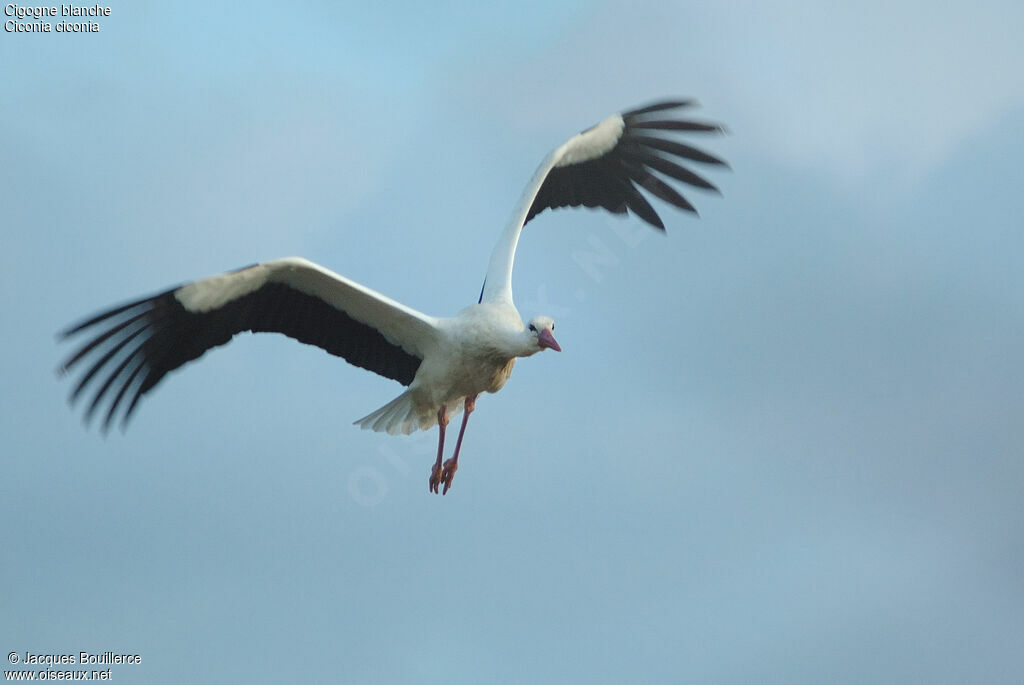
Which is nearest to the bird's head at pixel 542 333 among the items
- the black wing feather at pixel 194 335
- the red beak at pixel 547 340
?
the red beak at pixel 547 340

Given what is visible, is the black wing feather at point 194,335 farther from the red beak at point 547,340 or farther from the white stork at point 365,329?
the red beak at point 547,340

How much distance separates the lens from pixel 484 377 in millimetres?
12805

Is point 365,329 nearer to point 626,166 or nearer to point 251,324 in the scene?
point 251,324

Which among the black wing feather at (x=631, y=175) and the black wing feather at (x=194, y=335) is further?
the black wing feather at (x=631, y=175)

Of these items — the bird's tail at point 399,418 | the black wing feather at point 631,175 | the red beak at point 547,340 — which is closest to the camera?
the red beak at point 547,340

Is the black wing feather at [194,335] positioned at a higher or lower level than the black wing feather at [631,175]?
lower

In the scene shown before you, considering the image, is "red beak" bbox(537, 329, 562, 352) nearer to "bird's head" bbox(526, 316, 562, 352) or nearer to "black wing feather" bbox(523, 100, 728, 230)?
"bird's head" bbox(526, 316, 562, 352)

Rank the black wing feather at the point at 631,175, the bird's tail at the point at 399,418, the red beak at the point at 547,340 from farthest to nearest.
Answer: the black wing feather at the point at 631,175
the bird's tail at the point at 399,418
the red beak at the point at 547,340

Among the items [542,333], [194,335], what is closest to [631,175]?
[542,333]

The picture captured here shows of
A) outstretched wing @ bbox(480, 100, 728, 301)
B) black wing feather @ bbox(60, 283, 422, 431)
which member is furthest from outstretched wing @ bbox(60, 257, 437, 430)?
outstretched wing @ bbox(480, 100, 728, 301)

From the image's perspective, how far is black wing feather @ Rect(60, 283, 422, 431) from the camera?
12.1m

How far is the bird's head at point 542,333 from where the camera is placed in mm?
12078

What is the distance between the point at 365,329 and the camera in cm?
1326

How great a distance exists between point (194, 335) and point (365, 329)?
1.58 m
